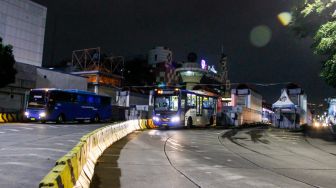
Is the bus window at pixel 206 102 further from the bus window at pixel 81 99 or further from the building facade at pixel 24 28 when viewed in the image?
the building facade at pixel 24 28

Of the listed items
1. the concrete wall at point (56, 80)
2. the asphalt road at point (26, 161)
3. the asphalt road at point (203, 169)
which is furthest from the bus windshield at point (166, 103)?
the concrete wall at point (56, 80)

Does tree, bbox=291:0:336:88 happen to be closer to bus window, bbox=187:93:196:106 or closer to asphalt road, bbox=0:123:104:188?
bus window, bbox=187:93:196:106

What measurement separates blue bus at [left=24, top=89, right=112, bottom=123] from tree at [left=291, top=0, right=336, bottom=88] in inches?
738

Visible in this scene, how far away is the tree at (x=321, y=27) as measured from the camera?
18.5 metres

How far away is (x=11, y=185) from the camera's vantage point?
24.6 ft

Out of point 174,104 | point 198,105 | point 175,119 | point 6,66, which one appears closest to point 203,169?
point 175,119

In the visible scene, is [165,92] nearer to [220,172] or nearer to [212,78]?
[220,172]

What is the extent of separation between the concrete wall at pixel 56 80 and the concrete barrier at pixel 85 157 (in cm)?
1980

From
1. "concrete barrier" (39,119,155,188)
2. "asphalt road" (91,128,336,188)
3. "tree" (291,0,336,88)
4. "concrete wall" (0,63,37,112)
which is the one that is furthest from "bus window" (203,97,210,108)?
"concrete wall" (0,63,37,112)

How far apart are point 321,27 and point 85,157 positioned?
1517 centimetres

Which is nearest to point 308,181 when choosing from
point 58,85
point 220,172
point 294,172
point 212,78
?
point 294,172

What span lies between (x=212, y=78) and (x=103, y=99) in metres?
86.7

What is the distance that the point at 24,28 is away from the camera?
51219 mm

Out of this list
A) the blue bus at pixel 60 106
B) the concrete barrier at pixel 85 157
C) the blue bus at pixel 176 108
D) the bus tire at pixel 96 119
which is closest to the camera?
the concrete barrier at pixel 85 157
